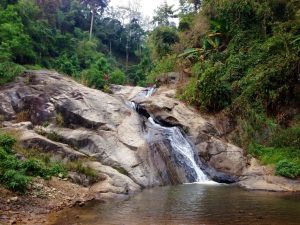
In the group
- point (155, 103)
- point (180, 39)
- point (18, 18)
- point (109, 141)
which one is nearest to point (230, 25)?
point (180, 39)

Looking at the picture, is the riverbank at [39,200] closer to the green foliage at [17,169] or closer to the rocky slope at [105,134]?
the green foliage at [17,169]

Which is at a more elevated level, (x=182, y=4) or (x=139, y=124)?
(x=182, y=4)

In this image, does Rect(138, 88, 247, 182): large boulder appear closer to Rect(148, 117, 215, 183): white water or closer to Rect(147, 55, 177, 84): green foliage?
Rect(148, 117, 215, 183): white water

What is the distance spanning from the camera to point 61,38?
40.8 metres

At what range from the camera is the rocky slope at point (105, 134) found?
1570 centimetres

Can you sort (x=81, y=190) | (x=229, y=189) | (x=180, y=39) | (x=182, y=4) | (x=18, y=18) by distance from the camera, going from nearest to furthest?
1. (x=81, y=190)
2. (x=229, y=189)
3. (x=18, y=18)
4. (x=180, y=39)
5. (x=182, y=4)

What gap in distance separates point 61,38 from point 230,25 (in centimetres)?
2112

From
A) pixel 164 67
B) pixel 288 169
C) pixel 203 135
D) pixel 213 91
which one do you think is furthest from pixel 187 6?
pixel 288 169

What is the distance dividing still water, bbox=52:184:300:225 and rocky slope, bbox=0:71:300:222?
1509 mm

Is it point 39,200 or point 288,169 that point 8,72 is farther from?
point 288,169

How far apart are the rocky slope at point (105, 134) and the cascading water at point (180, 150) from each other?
16.9 inches

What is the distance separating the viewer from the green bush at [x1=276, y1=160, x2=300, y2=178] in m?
16.5

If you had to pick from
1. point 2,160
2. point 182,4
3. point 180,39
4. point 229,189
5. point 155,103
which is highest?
point 182,4

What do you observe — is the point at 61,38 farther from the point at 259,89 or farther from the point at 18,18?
the point at 259,89
